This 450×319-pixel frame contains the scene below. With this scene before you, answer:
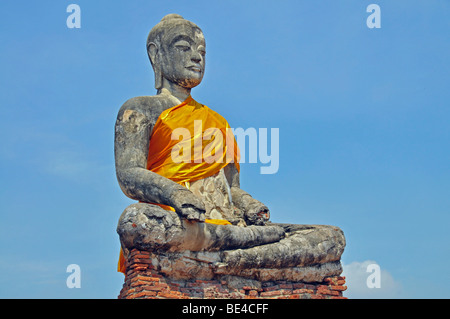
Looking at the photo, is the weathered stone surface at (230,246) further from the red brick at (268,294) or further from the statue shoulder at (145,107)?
the statue shoulder at (145,107)

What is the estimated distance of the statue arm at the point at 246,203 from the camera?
691 inches

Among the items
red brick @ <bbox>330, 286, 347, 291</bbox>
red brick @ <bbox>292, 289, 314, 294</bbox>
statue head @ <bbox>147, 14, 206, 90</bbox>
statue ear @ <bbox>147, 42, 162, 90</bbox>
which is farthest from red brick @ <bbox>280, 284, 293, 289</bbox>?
statue ear @ <bbox>147, 42, 162, 90</bbox>

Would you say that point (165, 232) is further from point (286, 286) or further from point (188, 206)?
point (286, 286)

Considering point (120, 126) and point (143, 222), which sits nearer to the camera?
point (143, 222)

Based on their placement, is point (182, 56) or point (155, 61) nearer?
point (182, 56)

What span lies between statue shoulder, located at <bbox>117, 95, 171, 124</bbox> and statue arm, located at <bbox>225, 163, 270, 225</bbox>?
2037 millimetres

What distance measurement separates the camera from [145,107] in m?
17.3

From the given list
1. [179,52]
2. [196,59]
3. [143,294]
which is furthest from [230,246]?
[179,52]

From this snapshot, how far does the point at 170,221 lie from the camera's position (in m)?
15.7

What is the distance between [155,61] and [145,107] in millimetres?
1370

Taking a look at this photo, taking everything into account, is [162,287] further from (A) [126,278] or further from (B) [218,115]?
(B) [218,115]

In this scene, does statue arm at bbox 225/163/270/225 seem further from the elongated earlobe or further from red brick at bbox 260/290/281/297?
the elongated earlobe
